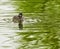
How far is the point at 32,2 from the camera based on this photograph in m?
2.57

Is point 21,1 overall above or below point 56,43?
above

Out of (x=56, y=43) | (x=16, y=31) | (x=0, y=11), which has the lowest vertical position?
(x=56, y=43)

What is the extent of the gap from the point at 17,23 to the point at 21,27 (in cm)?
7

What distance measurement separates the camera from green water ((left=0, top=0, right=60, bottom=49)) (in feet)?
5.66

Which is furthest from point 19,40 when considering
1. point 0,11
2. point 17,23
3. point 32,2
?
point 32,2

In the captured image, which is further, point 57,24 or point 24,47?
point 57,24

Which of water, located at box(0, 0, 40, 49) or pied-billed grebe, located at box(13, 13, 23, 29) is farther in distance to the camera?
pied-billed grebe, located at box(13, 13, 23, 29)

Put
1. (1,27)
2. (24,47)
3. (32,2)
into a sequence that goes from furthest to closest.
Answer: (32,2) < (1,27) < (24,47)

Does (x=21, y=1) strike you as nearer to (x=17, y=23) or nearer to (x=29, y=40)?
(x=17, y=23)

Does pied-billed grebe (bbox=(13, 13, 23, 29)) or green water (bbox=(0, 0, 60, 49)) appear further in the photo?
pied-billed grebe (bbox=(13, 13, 23, 29))

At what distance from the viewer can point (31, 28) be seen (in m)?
1.93

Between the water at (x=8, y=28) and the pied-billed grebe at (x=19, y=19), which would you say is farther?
the pied-billed grebe at (x=19, y=19)

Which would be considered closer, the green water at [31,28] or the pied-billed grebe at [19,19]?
the green water at [31,28]

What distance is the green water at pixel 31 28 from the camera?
1724 millimetres
